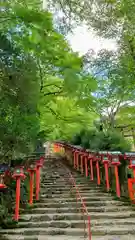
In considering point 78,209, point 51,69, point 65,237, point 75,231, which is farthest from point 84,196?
point 51,69

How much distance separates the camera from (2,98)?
3.20 meters

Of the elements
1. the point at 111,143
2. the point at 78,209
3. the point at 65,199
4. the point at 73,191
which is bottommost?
the point at 78,209

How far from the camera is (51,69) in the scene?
14.4 feet

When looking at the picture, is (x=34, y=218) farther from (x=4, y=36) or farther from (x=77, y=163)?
(x=77, y=163)

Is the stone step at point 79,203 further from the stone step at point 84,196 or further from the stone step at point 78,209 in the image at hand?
the stone step at point 84,196

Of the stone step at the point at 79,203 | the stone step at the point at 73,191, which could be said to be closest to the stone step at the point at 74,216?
the stone step at the point at 79,203

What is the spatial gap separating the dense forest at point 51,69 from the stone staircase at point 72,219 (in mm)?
1656

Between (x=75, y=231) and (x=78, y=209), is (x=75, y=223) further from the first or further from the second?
(x=78, y=209)

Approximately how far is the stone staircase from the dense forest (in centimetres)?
166

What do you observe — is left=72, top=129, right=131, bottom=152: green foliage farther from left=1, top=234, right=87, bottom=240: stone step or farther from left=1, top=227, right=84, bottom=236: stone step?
left=1, top=234, right=87, bottom=240: stone step

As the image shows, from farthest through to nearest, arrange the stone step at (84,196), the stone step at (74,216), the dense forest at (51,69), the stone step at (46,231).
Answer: the stone step at (84,196), the stone step at (74,216), the stone step at (46,231), the dense forest at (51,69)

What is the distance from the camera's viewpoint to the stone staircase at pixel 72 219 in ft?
14.6

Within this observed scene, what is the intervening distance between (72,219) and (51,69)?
3.60m

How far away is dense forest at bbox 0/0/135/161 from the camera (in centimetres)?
149
